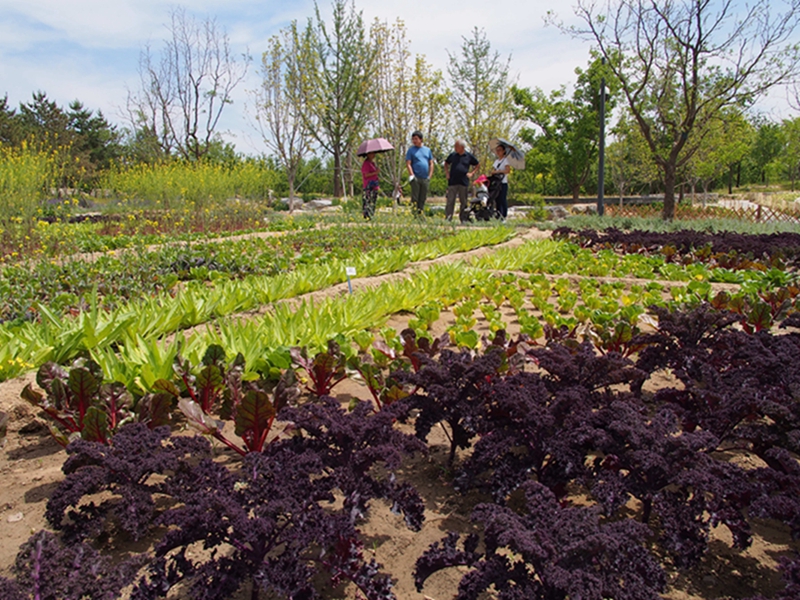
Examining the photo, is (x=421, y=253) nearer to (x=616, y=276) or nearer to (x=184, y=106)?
(x=616, y=276)

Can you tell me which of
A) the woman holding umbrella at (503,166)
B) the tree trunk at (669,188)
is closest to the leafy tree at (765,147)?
the tree trunk at (669,188)

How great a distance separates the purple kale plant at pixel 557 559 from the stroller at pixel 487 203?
1156cm

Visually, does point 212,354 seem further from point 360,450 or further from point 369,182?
point 369,182

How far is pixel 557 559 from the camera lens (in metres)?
1.24

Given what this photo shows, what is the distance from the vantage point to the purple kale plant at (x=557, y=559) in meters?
1.17

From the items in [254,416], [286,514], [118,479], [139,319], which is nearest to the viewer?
[286,514]

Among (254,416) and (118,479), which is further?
(254,416)

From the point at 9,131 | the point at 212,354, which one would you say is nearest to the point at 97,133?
the point at 9,131

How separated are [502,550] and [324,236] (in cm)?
844

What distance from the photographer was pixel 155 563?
1.30 metres

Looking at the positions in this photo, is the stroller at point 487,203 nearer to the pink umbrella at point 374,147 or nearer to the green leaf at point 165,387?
the pink umbrella at point 374,147

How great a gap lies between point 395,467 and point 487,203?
11.8 m

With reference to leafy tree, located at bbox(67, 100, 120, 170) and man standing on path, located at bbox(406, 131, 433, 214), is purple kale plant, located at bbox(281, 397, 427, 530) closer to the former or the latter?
man standing on path, located at bbox(406, 131, 433, 214)

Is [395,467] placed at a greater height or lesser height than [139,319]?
lesser
